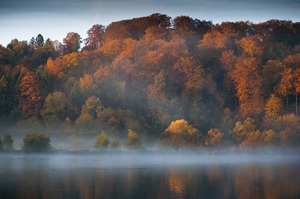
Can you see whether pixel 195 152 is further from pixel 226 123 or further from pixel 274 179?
pixel 274 179

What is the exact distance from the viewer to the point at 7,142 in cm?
9481

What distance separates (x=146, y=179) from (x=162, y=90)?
5324 cm

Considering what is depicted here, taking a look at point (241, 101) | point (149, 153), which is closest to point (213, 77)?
point (241, 101)

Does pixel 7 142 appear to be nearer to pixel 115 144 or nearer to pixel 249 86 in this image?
pixel 115 144

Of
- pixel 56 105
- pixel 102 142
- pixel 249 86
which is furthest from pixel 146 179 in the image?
pixel 249 86

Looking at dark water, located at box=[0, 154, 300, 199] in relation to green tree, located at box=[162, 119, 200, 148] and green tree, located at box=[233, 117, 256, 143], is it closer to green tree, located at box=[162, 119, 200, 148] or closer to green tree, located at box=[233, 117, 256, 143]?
green tree, located at box=[162, 119, 200, 148]

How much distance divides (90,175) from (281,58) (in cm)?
6758

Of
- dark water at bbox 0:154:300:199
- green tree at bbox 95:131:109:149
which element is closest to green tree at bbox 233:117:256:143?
green tree at bbox 95:131:109:149

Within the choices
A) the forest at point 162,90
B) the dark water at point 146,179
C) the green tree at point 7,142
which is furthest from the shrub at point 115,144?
the dark water at point 146,179

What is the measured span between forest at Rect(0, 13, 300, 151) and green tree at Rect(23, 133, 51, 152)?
7.90 m

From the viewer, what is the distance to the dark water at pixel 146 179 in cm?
5206

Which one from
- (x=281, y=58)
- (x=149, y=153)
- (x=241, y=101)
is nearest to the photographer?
(x=149, y=153)

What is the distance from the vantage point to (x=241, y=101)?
116 m

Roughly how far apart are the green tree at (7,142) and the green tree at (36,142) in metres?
1.87
